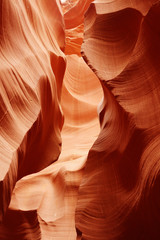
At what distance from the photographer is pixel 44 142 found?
1933 millimetres

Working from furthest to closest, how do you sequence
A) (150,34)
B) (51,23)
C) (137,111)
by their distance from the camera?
(51,23)
(150,34)
(137,111)

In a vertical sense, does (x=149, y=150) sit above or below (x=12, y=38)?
below

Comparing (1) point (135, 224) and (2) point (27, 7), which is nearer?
(1) point (135, 224)

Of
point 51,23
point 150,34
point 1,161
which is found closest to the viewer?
point 1,161

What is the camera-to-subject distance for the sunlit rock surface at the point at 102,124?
4.38 ft

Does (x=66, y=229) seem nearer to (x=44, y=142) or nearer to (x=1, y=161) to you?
(x=44, y=142)

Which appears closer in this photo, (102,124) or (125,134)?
(125,134)

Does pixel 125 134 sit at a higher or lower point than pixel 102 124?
higher

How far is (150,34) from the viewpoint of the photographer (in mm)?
1527

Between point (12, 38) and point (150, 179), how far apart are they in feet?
3.06

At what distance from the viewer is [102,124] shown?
186cm

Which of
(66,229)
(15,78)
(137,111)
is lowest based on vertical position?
(66,229)

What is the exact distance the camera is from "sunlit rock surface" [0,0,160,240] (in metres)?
1.33

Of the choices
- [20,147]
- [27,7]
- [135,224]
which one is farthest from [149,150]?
[27,7]
